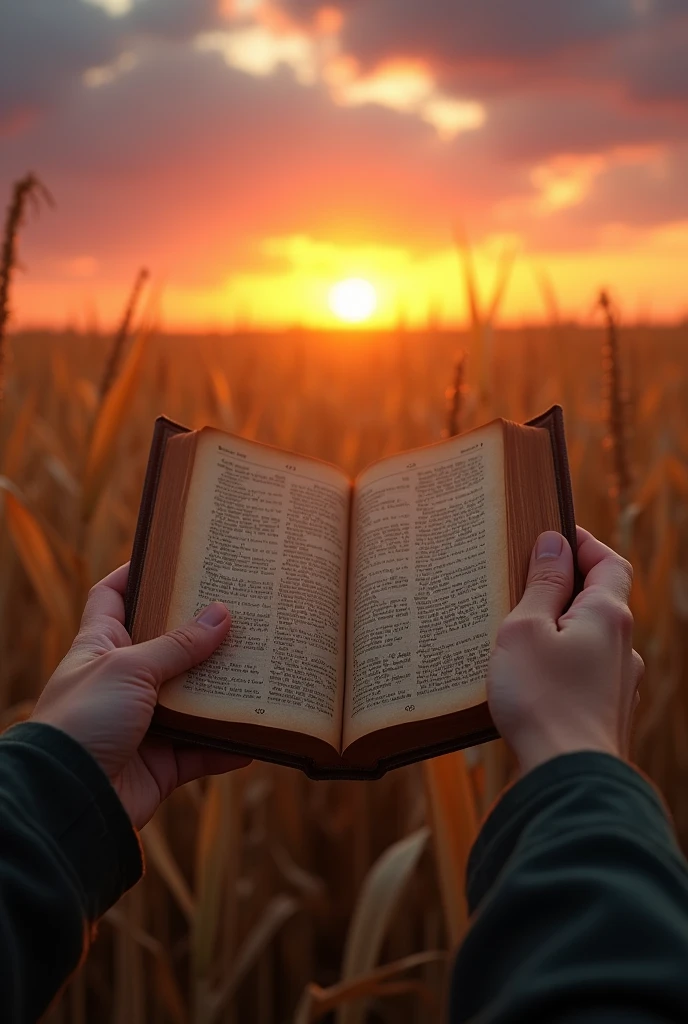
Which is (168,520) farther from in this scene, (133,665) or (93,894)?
(93,894)

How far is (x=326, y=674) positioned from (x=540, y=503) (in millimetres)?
259

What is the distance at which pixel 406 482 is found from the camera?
89cm

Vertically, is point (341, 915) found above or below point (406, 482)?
below

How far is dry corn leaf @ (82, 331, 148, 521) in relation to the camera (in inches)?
41.1

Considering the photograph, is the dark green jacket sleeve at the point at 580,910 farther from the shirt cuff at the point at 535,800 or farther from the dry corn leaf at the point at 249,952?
the dry corn leaf at the point at 249,952

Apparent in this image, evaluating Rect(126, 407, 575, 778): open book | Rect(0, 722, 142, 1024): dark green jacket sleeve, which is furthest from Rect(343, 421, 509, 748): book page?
Rect(0, 722, 142, 1024): dark green jacket sleeve

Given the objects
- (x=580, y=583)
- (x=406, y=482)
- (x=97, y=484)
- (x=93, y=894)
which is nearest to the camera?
(x=93, y=894)

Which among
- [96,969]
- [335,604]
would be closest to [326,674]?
[335,604]

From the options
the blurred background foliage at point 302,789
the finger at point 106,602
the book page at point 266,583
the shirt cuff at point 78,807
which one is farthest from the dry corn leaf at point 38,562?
the shirt cuff at point 78,807

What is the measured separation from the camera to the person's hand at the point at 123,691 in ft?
2.24

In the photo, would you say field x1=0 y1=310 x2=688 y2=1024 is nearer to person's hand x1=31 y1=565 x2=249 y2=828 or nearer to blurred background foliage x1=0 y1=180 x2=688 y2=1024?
blurred background foliage x1=0 y1=180 x2=688 y2=1024

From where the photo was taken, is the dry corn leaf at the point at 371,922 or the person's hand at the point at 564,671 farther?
the dry corn leaf at the point at 371,922

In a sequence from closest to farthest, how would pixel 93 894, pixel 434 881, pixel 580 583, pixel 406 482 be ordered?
pixel 93 894 → pixel 580 583 → pixel 406 482 → pixel 434 881

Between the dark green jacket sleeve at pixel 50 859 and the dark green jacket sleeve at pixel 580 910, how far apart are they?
0.28 meters
